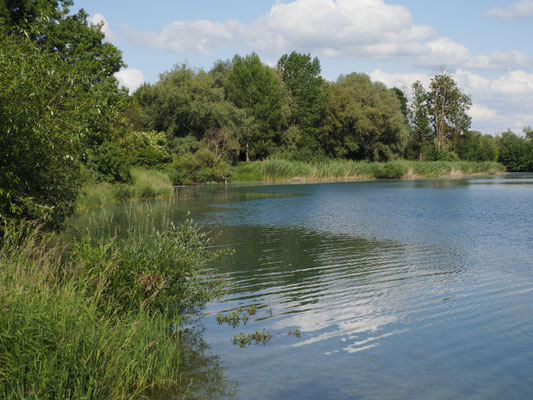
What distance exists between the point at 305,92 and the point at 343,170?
1650 cm

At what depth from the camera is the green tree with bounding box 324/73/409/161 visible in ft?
247

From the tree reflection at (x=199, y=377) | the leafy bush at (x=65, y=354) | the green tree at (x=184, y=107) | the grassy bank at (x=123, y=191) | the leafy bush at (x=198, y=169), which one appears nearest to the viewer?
the leafy bush at (x=65, y=354)

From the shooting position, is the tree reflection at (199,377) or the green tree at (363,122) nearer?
the tree reflection at (199,377)

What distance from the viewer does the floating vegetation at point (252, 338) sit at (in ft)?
27.7

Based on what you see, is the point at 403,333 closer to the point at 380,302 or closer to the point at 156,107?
the point at 380,302

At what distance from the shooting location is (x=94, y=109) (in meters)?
11.2

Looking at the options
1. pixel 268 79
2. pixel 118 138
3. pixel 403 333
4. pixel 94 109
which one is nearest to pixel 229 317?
pixel 403 333

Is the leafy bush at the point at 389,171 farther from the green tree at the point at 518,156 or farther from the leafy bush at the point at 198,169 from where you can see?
the green tree at the point at 518,156

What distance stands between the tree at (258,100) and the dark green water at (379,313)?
2107 inches

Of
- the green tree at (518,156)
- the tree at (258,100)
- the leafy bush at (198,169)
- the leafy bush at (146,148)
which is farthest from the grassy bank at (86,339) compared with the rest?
the green tree at (518,156)

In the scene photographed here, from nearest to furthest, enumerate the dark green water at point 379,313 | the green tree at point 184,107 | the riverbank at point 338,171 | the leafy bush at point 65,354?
the leafy bush at point 65,354 → the dark green water at point 379,313 → the green tree at point 184,107 → the riverbank at point 338,171

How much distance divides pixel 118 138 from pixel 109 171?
766 centimetres

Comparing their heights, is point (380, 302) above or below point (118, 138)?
below

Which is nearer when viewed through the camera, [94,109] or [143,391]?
[143,391]
